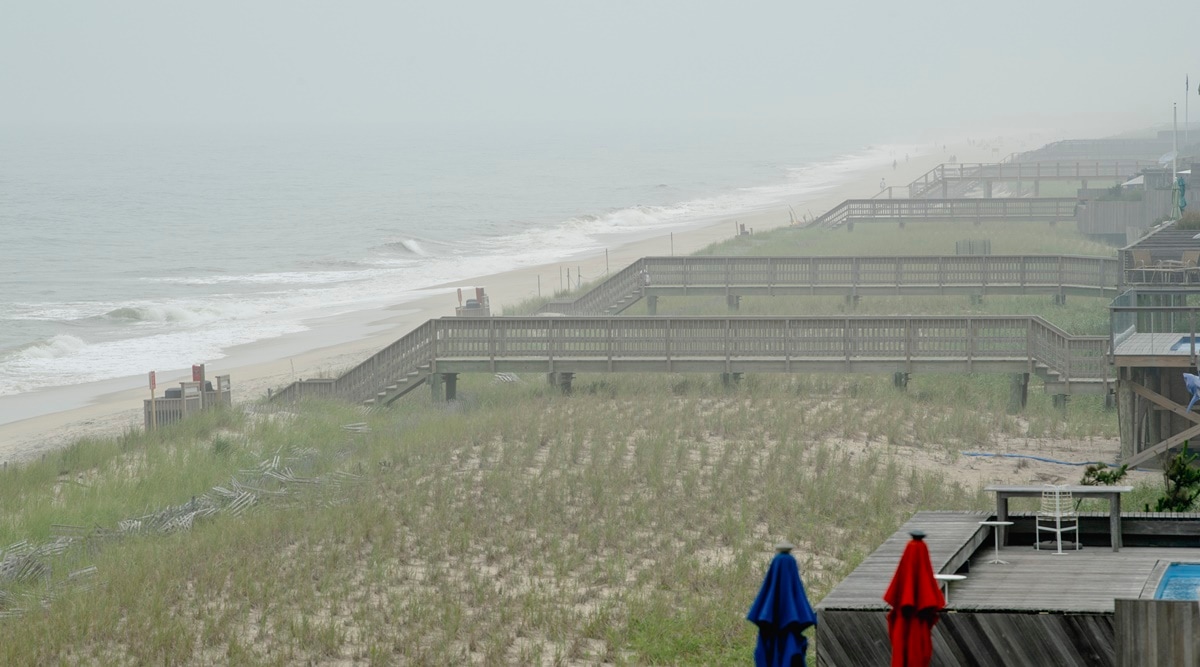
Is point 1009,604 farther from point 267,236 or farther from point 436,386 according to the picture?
point 267,236

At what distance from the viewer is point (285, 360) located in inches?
1705

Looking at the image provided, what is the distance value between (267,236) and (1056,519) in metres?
92.5

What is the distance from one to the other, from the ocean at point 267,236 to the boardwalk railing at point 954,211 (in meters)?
17.8

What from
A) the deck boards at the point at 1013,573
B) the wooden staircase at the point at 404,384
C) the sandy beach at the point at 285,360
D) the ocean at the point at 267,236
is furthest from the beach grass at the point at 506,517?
the ocean at the point at 267,236

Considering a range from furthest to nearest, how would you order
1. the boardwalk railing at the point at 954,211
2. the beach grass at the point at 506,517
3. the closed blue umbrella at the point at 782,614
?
the boardwalk railing at the point at 954,211, the beach grass at the point at 506,517, the closed blue umbrella at the point at 782,614

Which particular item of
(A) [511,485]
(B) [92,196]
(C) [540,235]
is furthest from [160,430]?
(B) [92,196]

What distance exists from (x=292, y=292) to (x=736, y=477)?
4803 cm

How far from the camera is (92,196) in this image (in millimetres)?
140625

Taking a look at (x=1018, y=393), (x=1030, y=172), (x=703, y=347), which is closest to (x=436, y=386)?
(x=703, y=347)

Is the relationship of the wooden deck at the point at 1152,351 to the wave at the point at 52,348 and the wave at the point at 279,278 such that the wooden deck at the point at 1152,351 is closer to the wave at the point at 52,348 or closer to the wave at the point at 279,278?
the wave at the point at 52,348

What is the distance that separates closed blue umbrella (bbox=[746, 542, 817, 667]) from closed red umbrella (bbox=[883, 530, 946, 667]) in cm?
55

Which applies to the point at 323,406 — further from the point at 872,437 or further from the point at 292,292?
the point at 292,292

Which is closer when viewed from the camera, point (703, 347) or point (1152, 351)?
point (1152, 351)

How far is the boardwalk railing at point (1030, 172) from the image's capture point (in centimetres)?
7381
